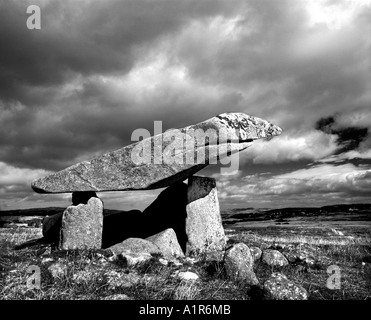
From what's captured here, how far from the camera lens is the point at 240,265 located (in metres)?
8.20

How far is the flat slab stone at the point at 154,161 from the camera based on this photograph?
11.6m

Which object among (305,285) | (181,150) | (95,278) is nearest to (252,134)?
(181,150)

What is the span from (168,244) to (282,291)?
560 centimetres

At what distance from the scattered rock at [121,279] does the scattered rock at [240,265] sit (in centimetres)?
237

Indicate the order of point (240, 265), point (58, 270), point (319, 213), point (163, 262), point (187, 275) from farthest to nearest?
point (319, 213)
point (163, 262)
point (240, 265)
point (187, 275)
point (58, 270)

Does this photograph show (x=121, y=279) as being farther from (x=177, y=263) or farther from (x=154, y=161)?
(x=154, y=161)

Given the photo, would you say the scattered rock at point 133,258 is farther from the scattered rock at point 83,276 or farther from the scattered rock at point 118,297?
the scattered rock at point 118,297

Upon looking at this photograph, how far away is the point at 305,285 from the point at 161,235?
545 centimetres

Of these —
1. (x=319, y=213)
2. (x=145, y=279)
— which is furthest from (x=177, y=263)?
(x=319, y=213)

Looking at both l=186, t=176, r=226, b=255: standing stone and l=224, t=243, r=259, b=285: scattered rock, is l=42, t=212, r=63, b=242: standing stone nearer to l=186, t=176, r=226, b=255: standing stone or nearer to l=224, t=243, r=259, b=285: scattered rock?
l=186, t=176, r=226, b=255: standing stone

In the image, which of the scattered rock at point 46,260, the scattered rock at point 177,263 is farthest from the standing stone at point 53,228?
the scattered rock at point 177,263
